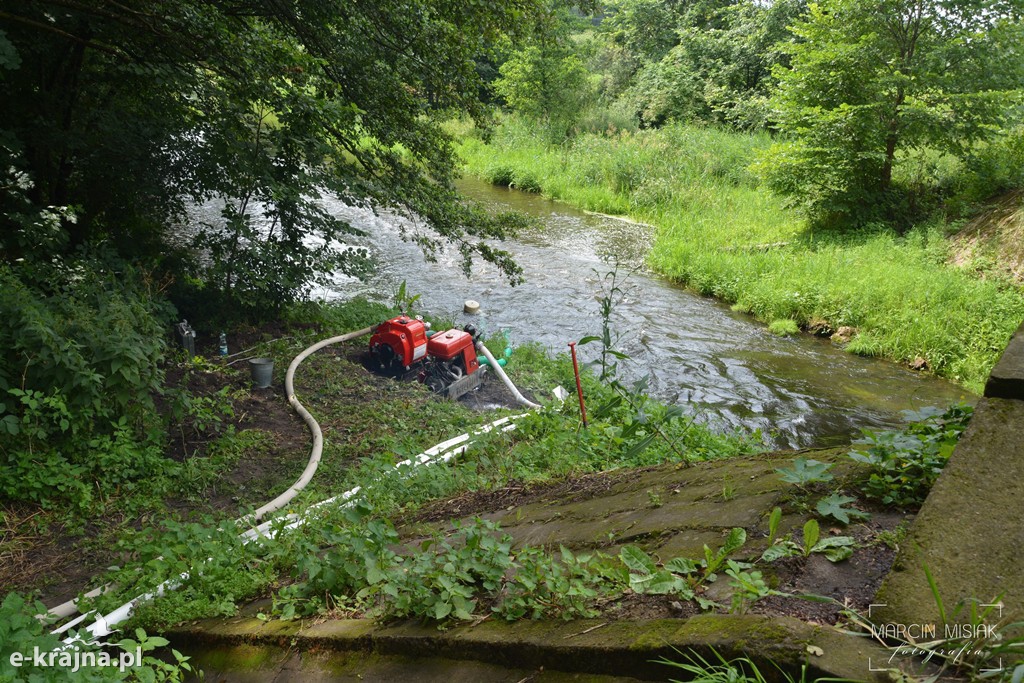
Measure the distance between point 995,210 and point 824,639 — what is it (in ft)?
43.4

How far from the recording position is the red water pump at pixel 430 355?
305 inches

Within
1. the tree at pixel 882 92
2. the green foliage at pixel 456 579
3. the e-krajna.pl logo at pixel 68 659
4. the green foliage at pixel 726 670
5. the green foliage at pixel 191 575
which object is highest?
the tree at pixel 882 92

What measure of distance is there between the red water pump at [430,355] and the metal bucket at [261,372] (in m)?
1.27

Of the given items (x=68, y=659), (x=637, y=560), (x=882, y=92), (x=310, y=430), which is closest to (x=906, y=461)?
(x=637, y=560)

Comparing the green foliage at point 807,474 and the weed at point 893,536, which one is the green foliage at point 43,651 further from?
the weed at point 893,536

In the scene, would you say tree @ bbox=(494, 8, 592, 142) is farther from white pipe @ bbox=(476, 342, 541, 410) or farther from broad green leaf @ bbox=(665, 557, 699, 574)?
broad green leaf @ bbox=(665, 557, 699, 574)

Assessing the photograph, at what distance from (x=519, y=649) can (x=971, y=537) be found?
4.01 ft

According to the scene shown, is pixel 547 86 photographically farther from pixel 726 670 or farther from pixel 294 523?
pixel 726 670

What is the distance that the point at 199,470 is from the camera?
5426mm

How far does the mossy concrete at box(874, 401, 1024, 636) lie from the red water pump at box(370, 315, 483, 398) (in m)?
5.99

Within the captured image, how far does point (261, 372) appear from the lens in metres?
7.10

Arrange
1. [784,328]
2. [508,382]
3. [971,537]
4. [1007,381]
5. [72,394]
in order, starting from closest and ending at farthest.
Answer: [971,537]
[1007,381]
[72,394]
[508,382]
[784,328]

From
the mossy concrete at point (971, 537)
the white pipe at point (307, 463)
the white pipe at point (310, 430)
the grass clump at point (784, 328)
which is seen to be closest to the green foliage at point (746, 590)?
the mossy concrete at point (971, 537)

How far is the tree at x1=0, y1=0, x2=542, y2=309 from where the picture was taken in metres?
6.89
